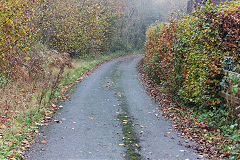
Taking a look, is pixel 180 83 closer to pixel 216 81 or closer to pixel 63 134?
pixel 216 81

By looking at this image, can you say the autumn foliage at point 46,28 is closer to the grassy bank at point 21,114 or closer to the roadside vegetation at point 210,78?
the grassy bank at point 21,114

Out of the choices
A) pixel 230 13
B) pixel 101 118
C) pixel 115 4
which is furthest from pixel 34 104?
pixel 115 4

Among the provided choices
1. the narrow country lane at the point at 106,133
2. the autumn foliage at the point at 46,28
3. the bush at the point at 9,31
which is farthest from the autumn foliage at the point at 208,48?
the autumn foliage at the point at 46,28

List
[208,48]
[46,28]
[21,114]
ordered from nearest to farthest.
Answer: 1. [208,48]
2. [21,114]
3. [46,28]

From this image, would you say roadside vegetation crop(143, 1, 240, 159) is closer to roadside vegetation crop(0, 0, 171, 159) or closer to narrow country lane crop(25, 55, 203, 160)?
narrow country lane crop(25, 55, 203, 160)

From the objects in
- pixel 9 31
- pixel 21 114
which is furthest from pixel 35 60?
pixel 21 114

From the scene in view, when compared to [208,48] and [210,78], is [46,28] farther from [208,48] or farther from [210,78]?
[210,78]

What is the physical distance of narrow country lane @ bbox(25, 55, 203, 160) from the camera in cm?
556

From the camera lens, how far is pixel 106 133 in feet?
22.7

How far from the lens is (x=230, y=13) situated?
7.16 meters

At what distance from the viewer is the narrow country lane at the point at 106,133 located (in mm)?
5559

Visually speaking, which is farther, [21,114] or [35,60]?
[35,60]

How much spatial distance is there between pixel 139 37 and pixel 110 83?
3135cm

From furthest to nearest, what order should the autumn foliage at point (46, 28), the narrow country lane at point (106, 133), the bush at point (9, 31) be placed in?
the autumn foliage at point (46, 28), the bush at point (9, 31), the narrow country lane at point (106, 133)
